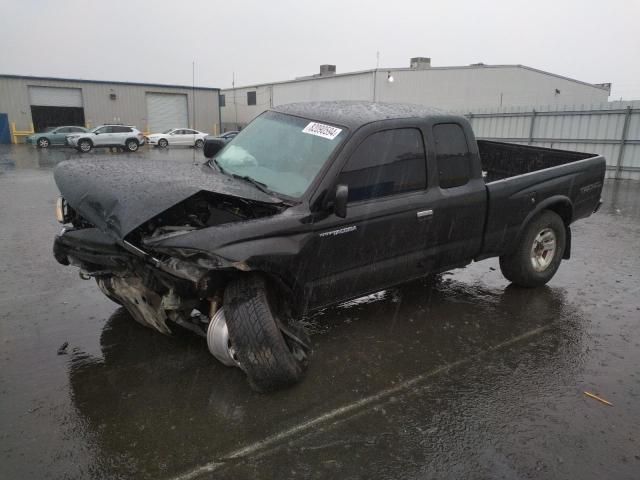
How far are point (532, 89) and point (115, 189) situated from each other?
40465 millimetres

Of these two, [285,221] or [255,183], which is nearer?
[285,221]

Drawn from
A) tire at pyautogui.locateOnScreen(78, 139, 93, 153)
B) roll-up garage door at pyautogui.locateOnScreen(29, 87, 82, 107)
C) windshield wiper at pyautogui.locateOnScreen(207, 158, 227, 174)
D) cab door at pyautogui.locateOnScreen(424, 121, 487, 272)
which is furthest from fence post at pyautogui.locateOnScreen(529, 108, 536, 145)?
roll-up garage door at pyautogui.locateOnScreen(29, 87, 82, 107)

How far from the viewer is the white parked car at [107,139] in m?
28.1

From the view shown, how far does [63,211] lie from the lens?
12.7ft

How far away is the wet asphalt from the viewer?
2695 millimetres

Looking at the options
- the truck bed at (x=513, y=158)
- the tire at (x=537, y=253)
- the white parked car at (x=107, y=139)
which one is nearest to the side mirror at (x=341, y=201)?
the tire at (x=537, y=253)

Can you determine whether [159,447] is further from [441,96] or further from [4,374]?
[441,96]

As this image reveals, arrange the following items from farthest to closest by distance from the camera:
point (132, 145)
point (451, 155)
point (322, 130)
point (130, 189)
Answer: point (132, 145) < point (451, 155) < point (322, 130) < point (130, 189)

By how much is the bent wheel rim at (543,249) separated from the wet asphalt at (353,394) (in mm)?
352

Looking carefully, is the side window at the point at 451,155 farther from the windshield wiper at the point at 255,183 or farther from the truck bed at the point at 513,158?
the truck bed at the point at 513,158

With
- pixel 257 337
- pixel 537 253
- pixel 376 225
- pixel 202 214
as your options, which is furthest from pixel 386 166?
pixel 537 253

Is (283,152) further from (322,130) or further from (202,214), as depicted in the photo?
(202,214)

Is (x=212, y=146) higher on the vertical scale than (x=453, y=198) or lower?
higher

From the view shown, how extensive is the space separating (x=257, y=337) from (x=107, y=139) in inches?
1157
